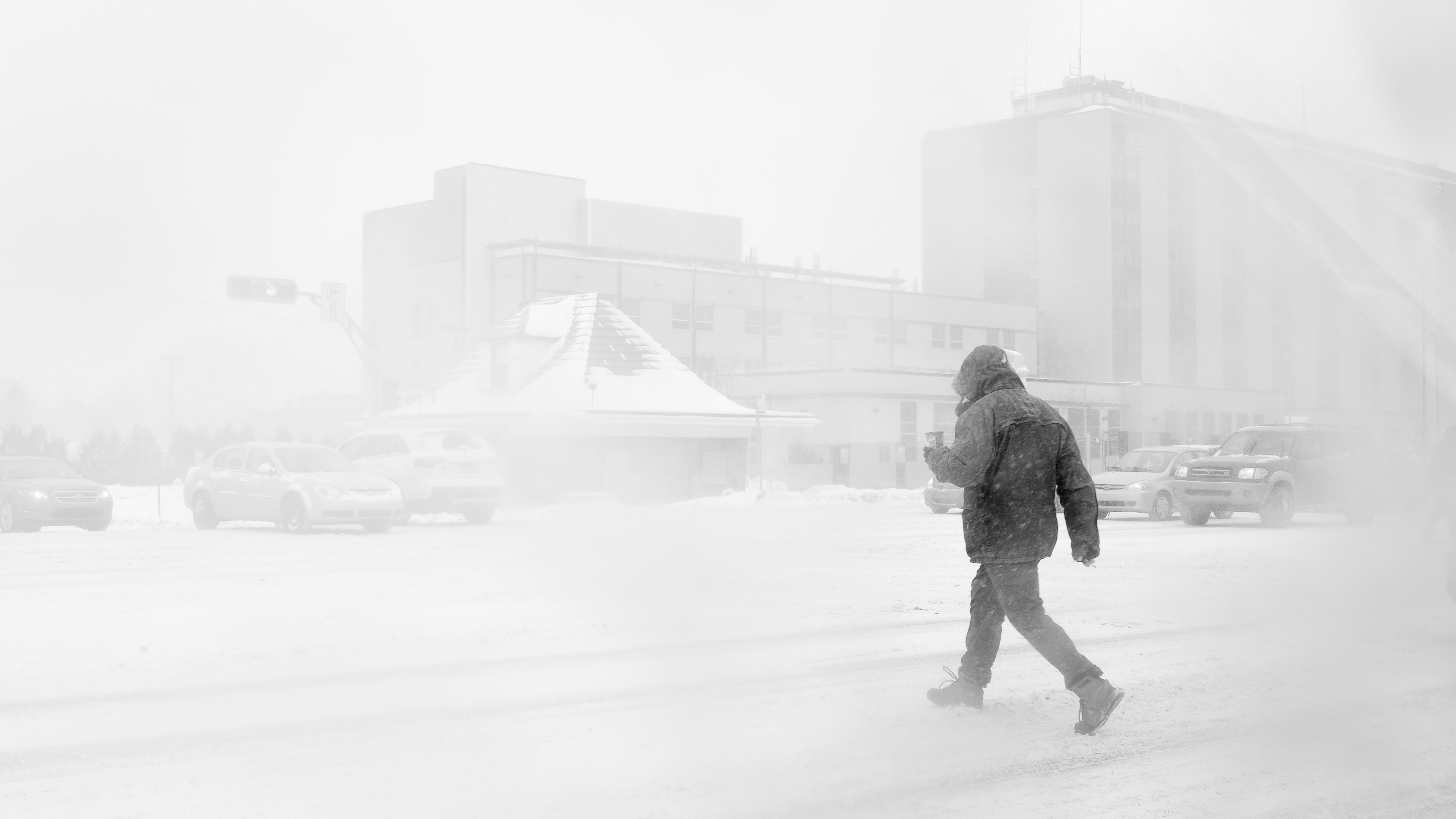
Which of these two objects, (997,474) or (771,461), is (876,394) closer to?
(771,461)

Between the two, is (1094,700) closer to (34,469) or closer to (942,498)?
(942,498)

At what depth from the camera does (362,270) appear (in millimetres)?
87688

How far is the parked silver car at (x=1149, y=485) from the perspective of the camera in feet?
90.4

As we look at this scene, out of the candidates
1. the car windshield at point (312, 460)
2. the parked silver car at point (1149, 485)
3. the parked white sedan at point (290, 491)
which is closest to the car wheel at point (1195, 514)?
the parked silver car at point (1149, 485)

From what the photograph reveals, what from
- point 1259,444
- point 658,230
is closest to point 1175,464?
point 1259,444

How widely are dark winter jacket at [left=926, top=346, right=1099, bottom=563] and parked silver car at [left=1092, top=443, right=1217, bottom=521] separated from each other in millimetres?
21536

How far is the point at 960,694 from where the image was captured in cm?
707

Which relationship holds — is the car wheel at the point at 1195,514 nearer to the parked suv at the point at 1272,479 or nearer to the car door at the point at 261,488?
the parked suv at the point at 1272,479

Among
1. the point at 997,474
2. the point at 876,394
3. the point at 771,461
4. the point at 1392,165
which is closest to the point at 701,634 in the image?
the point at 997,474

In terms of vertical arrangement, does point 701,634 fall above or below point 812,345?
below

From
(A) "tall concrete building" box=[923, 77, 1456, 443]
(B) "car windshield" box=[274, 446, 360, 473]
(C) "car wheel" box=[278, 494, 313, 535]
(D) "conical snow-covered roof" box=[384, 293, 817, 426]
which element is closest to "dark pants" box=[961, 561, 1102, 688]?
(A) "tall concrete building" box=[923, 77, 1456, 443]

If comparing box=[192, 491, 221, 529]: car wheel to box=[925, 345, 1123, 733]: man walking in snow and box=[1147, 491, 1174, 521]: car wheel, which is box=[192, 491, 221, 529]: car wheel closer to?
box=[1147, 491, 1174, 521]: car wheel

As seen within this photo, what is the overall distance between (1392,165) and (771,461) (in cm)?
4160

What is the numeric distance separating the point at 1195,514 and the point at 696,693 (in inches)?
780
